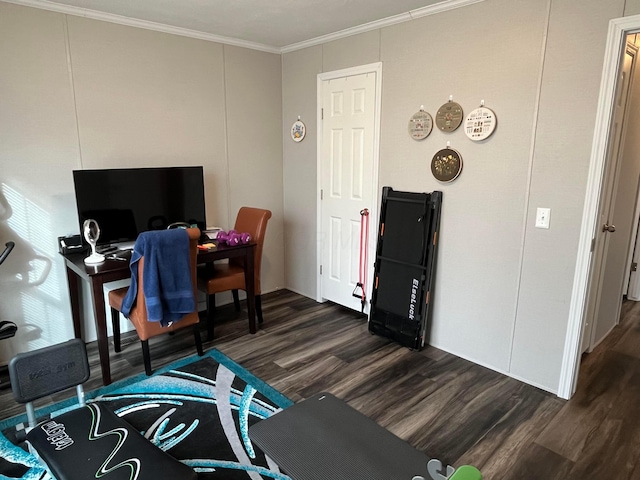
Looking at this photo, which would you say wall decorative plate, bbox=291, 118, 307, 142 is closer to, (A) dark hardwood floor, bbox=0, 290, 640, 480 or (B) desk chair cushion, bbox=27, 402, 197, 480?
(A) dark hardwood floor, bbox=0, 290, 640, 480

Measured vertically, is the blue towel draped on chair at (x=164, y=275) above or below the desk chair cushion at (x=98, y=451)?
above

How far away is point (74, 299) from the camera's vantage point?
310 cm

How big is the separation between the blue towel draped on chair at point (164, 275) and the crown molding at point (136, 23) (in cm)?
171

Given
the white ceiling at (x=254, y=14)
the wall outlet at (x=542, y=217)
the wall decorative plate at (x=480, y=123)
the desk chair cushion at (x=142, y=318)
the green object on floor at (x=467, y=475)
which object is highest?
the white ceiling at (x=254, y=14)

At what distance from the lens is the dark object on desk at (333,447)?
1574mm

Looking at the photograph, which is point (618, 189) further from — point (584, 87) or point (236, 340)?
point (236, 340)

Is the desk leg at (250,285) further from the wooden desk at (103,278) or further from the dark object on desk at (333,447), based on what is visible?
the dark object on desk at (333,447)

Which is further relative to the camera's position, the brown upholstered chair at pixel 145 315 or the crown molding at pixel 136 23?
the crown molding at pixel 136 23

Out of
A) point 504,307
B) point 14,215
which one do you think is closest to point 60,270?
point 14,215

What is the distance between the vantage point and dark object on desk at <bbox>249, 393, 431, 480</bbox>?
1.57 meters

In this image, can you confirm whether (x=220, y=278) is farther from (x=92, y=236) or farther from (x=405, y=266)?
(x=405, y=266)

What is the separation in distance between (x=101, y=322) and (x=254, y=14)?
2.38 meters

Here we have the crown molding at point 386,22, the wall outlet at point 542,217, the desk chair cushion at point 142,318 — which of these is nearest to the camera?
the wall outlet at point 542,217

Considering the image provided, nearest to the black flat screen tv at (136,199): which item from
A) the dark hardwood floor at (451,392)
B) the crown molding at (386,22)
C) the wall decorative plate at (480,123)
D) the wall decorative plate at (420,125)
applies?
the dark hardwood floor at (451,392)
